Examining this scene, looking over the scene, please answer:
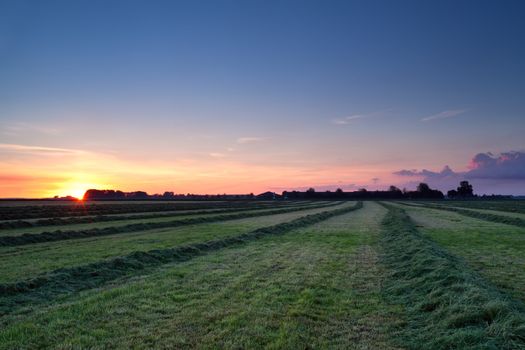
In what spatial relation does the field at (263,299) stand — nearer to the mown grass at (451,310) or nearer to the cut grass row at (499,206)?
the mown grass at (451,310)

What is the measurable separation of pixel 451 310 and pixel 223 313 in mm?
4971

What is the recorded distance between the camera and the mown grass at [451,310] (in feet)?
23.4

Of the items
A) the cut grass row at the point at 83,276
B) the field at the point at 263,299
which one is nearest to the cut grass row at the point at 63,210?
the field at the point at 263,299

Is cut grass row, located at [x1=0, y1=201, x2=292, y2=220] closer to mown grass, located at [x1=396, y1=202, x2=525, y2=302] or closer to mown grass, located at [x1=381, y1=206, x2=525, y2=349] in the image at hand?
mown grass, located at [x1=396, y1=202, x2=525, y2=302]

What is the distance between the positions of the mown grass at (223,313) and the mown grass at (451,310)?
54 centimetres

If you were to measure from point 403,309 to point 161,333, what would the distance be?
5580 mm

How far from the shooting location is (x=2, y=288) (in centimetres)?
1098

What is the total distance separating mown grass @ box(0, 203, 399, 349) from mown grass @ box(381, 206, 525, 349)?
21.3 inches

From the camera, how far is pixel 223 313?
9156 millimetres

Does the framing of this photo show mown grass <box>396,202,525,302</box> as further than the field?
→ Yes

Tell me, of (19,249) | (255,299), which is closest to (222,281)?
(255,299)

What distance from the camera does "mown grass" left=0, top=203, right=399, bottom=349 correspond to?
758 centimetres

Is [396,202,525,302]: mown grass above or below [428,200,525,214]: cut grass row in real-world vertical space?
below

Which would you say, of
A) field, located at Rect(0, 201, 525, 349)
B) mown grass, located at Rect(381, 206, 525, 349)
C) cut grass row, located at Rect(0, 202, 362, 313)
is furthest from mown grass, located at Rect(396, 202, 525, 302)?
cut grass row, located at Rect(0, 202, 362, 313)
